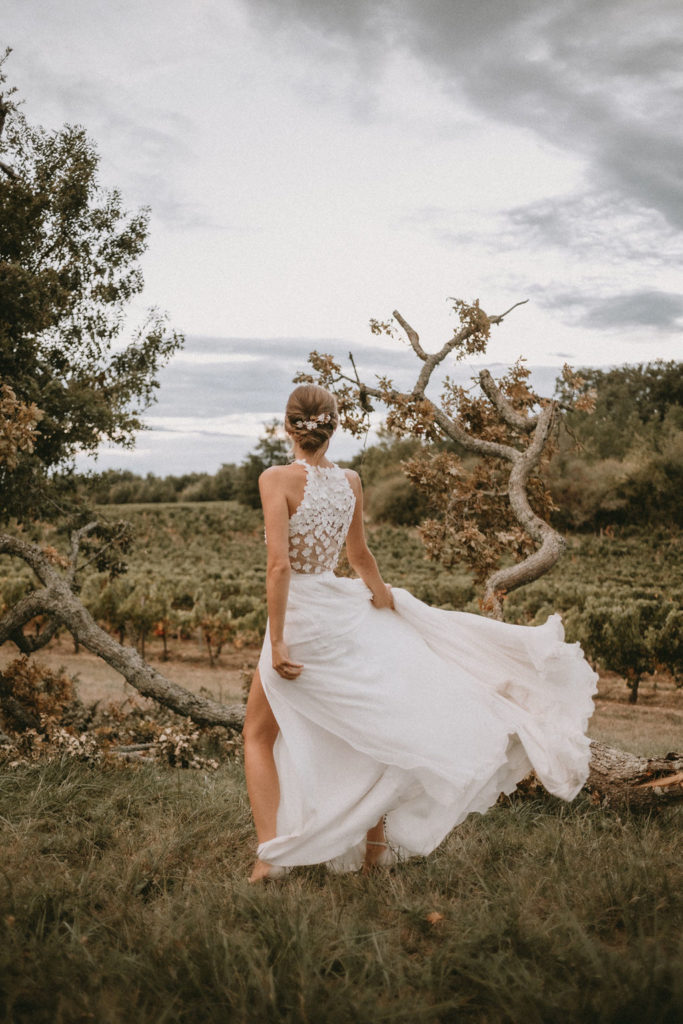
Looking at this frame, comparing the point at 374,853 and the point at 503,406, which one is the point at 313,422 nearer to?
the point at 374,853

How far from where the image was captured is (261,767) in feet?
10.9

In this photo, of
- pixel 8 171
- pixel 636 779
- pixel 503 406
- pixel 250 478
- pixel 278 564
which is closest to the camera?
pixel 278 564

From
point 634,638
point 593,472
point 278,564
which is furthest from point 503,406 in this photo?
point 593,472

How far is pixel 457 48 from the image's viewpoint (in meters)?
6.32

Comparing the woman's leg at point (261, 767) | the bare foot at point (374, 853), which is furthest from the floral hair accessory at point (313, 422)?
the bare foot at point (374, 853)

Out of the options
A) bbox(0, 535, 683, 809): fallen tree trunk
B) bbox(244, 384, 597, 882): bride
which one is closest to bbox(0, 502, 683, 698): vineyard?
bbox(0, 535, 683, 809): fallen tree trunk

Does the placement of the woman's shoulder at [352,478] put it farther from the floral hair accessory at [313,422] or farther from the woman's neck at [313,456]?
the floral hair accessory at [313,422]

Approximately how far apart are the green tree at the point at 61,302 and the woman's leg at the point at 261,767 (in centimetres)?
487

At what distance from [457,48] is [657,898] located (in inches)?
264

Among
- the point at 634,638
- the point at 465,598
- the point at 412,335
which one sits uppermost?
the point at 412,335

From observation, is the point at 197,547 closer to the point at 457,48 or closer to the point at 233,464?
the point at 233,464

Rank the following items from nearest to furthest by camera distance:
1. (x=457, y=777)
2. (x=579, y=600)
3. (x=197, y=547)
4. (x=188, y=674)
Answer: (x=457, y=777)
(x=188, y=674)
(x=579, y=600)
(x=197, y=547)

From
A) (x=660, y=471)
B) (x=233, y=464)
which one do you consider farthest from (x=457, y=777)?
(x=233, y=464)

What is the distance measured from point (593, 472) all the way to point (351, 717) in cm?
2588
